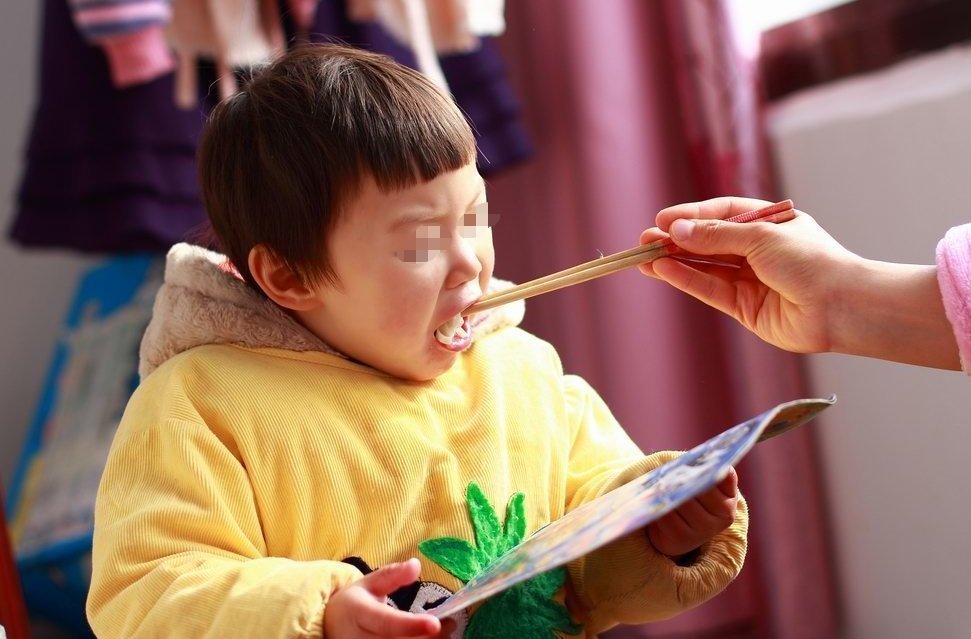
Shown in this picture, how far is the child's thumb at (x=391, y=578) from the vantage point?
65 cm

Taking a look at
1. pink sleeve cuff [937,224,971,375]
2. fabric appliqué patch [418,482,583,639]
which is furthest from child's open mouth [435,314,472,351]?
pink sleeve cuff [937,224,971,375]

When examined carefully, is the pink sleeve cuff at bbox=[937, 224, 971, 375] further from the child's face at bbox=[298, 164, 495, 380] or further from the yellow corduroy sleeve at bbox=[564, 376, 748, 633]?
the child's face at bbox=[298, 164, 495, 380]

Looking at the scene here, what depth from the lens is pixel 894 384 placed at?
132 centimetres

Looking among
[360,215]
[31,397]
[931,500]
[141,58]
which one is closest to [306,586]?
[360,215]

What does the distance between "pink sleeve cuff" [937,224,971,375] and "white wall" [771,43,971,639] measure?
474 mm

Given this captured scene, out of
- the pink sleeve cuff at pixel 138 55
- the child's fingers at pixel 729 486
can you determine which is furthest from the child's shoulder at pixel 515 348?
the pink sleeve cuff at pixel 138 55

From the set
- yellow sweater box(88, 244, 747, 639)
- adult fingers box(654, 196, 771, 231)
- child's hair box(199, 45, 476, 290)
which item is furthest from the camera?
adult fingers box(654, 196, 771, 231)

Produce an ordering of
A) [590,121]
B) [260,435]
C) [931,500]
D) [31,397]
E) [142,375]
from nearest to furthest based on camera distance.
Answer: [260,435] → [142,375] → [931,500] → [590,121] → [31,397]

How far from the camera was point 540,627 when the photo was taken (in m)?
0.80

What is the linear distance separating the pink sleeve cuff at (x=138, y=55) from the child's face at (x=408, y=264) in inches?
31.1

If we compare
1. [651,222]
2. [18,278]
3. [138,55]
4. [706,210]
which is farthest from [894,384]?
[18,278]

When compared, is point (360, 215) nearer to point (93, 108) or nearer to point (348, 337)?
point (348, 337)

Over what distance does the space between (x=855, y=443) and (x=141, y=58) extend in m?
1.08

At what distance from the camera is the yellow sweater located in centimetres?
69
